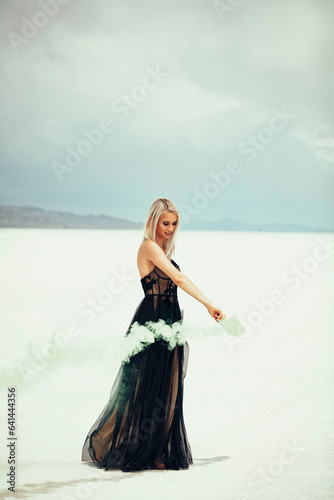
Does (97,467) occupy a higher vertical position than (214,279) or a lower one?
lower

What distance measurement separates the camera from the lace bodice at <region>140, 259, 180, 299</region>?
3514 millimetres

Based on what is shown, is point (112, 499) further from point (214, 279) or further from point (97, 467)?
point (214, 279)

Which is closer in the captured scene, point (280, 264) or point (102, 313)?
point (102, 313)

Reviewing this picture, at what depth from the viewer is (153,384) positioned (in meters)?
3.49

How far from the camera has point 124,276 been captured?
1633 centimetres

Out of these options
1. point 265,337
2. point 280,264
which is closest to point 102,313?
point 265,337

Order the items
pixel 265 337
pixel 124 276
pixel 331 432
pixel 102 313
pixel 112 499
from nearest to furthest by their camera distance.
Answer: pixel 112 499, pixel 331 432, pixel 265 337, pixel 102 313, pixel 124 276

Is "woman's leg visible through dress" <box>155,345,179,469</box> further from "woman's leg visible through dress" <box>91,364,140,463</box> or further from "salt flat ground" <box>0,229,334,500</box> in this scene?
"woman's leg visible through dress" <box>91,364,140,463</box>

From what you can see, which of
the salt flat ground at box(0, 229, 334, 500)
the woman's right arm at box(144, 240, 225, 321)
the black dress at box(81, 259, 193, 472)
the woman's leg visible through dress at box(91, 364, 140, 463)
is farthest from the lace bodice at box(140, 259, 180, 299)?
the woman's leg visible through dress at box(91, 364, 140, 463)

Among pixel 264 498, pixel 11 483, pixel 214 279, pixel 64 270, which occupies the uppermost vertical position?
pixel 64 270

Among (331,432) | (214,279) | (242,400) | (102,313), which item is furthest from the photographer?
(214,279)

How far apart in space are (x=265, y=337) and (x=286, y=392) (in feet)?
9.19

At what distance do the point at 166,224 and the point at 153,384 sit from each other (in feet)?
2.82

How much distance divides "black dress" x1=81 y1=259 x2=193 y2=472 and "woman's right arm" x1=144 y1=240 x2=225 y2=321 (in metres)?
0.11
